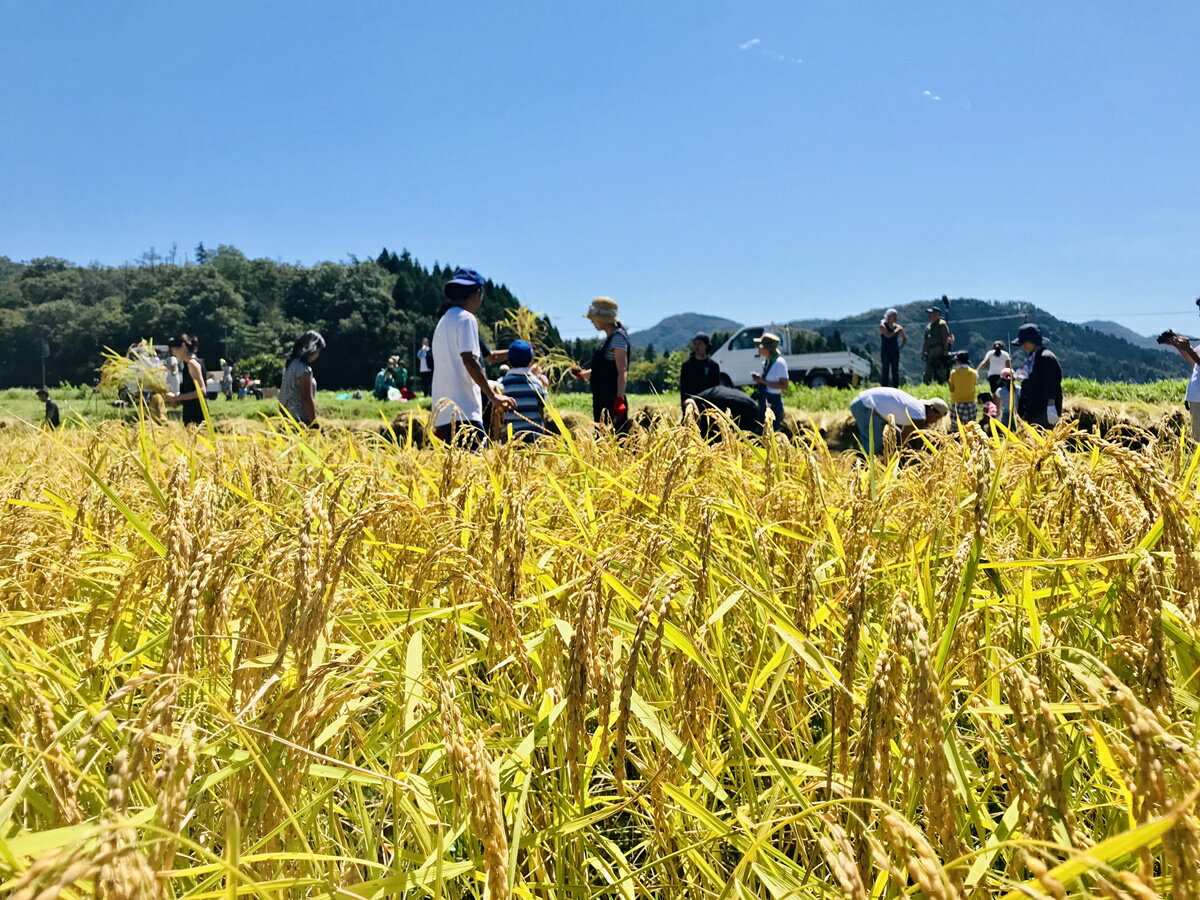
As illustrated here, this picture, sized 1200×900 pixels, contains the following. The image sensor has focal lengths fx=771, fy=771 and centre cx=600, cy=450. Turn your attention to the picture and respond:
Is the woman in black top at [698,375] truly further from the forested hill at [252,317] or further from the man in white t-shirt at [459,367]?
the forested hill at [252,317]

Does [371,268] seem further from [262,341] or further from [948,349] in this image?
[948,349]

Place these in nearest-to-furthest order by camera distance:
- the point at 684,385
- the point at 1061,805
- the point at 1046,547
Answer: the point at 1061,805 → the point at 1046,547 → the point at 684,385

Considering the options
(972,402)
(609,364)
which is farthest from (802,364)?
(609,364)

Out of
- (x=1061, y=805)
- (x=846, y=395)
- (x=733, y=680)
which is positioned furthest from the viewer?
(x=846, y=395)

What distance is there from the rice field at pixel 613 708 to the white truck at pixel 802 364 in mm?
23966

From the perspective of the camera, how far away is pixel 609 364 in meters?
5.36

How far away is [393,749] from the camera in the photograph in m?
0.97

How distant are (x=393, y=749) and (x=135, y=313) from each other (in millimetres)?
Result: 73493

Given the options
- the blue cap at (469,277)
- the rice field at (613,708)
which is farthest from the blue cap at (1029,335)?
the rice field at (613,708)

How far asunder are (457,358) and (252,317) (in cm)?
7077

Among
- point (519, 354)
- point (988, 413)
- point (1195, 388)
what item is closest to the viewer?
point (988, 413)

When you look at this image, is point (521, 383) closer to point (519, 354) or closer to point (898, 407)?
point (519, 354)

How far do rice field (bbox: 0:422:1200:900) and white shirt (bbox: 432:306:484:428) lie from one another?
2556 millimetres

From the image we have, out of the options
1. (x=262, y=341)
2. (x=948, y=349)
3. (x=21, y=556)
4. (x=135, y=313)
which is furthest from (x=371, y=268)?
(x=21, y=556)
